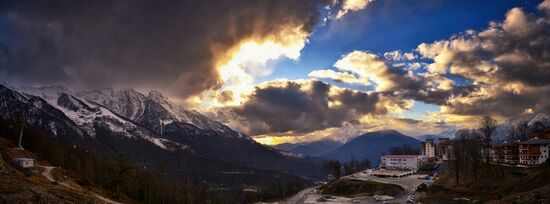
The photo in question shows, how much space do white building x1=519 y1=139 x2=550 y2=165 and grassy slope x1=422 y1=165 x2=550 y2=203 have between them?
18251 millimetres

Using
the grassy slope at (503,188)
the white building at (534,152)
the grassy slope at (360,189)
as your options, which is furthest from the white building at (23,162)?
the white building at (534,152)

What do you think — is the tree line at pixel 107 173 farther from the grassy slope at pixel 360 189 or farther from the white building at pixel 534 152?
the white building at pixel 534 152

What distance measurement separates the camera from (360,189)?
16288 cm

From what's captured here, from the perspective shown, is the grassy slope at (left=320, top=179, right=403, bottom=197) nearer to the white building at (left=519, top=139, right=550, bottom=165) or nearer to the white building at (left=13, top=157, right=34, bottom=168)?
the white building at (left=519, top=139, right=550, bottom=165)

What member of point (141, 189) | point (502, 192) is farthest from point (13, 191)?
point (502, 192)

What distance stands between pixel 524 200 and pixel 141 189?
342ft

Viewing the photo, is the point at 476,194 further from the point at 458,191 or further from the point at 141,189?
the point at 141,189

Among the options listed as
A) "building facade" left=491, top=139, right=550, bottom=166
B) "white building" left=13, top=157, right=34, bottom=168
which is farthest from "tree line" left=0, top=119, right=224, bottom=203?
"building facade" left=491, top=139, right=550, bottom=166

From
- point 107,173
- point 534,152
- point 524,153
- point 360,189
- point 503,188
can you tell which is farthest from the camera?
point 360,189

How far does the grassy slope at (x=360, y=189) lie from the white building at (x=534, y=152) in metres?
44.8

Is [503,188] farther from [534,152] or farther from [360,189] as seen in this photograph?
[360,189]

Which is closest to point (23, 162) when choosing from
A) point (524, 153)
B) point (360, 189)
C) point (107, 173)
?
point (107, 173)

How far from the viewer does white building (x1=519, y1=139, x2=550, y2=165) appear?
13300cm

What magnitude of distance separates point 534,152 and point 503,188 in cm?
4962
